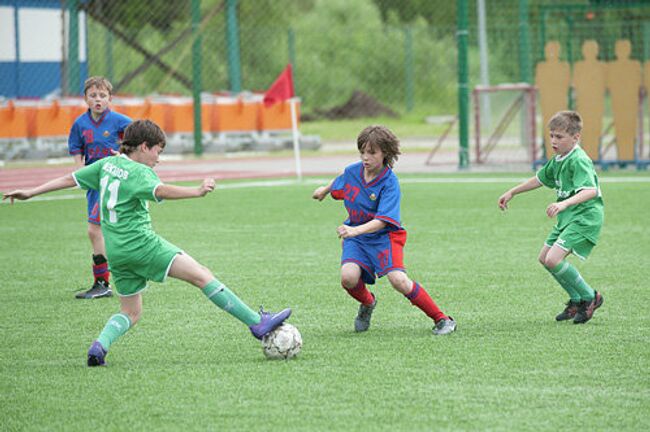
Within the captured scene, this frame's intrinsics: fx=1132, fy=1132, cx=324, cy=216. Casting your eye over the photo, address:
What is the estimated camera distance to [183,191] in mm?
5863

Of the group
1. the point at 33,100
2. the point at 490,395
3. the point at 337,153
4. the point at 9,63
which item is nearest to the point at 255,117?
the point at 337,153

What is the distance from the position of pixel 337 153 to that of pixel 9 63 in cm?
990

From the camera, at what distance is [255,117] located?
24.7 m

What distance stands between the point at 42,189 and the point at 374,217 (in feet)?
6.40

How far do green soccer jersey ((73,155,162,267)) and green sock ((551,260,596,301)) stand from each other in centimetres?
265

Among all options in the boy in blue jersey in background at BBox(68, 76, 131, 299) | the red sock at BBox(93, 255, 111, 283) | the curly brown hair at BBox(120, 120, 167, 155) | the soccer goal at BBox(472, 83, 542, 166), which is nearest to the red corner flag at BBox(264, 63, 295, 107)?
the soccer goal at BBox(472, 83, 542, 166)

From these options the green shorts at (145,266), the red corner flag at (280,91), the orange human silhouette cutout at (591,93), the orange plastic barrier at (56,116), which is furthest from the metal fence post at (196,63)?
the green shorts at (145,266)

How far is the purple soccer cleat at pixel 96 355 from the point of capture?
236 inches

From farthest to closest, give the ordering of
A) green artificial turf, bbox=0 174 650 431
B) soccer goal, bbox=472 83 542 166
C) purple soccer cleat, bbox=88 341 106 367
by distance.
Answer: soccer goal, bbox=472 83 542 166 < purple soccer cleat, bbox=88 341 106 367 < green artificial turf, bbox=0 174 650 431

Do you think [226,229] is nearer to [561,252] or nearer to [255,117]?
[561,252]

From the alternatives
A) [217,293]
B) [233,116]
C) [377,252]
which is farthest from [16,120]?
[217,293]

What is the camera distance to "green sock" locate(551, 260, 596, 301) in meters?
7.20

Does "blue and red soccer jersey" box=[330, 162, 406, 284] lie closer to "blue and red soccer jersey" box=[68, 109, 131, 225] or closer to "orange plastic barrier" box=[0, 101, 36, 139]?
"blue and red soccer jersey" box=[68, 109, 131, 225]

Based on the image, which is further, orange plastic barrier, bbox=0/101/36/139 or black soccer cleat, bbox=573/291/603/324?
orange plastic barrier, bbox=0/101/36/139
